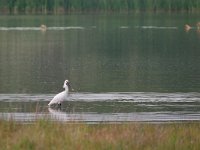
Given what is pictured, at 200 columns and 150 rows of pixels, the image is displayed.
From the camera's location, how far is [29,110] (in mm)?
25234

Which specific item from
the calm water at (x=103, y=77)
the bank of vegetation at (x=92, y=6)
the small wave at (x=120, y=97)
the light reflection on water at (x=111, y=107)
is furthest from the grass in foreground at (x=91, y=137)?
the bank of vegetation at (x=92, y=6)

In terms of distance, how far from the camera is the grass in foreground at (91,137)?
1427cm

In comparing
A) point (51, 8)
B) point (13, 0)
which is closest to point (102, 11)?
point (51, 8)

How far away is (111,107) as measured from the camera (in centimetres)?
2655

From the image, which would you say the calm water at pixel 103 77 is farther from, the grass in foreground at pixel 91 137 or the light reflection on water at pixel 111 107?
the grass in foreground at pixel 91 137

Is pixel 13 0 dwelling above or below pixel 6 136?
above

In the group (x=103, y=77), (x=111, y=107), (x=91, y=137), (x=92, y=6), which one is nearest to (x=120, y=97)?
(x=111, y=107)

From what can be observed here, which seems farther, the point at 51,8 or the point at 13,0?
the point at 51,8

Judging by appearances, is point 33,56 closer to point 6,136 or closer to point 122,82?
point 122,82

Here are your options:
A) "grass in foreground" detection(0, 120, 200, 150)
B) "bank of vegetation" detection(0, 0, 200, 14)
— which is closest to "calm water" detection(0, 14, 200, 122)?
"grass in foreground" detection(0, 120, 200, 150)

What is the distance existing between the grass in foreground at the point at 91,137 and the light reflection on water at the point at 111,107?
5192 mm

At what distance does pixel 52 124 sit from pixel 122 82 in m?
19.7

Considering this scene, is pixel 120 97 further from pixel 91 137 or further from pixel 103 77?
pixel 91 137

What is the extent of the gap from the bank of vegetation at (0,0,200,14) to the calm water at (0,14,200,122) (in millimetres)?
51641
